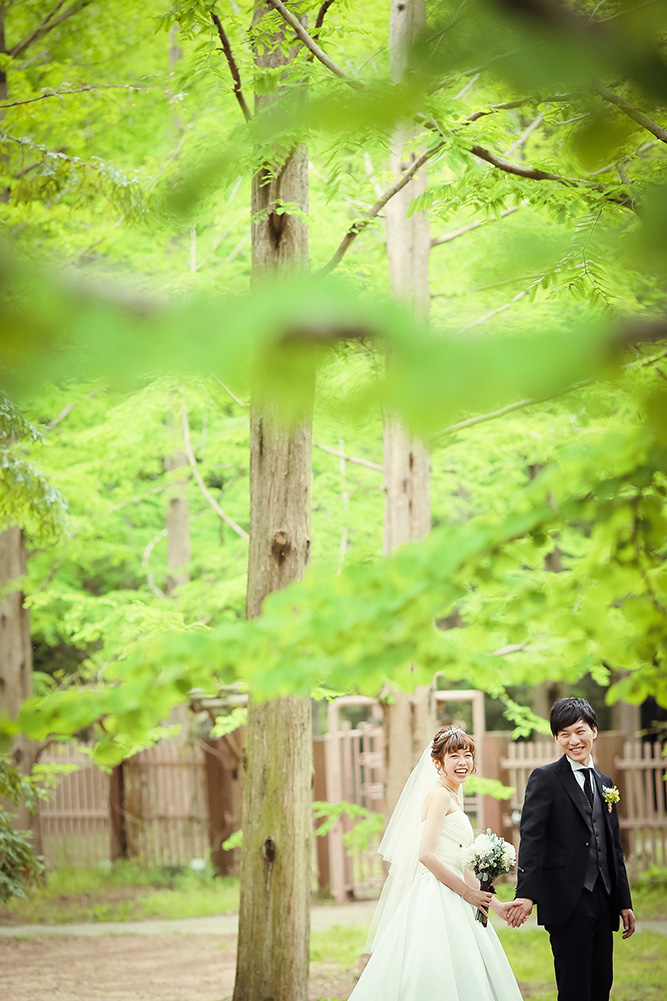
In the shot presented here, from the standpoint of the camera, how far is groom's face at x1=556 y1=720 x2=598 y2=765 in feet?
14.5

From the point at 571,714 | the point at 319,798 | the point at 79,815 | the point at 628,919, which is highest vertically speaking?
the point at 571,714

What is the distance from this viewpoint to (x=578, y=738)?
14.6 ft

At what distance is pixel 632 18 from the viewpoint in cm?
174

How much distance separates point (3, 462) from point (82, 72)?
18.6 ft

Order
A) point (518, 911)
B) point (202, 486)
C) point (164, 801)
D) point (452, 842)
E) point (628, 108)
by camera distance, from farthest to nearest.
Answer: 1. point (164, 801)
2. point (202, 486)
3. point (452, 842)
4. point (518, 911)
5. point (628, 108)

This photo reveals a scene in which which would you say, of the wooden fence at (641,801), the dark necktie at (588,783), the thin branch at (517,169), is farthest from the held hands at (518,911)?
the wooden fence at (641,801)

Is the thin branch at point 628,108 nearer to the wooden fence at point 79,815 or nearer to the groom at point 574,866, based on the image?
the groom at point 574,866

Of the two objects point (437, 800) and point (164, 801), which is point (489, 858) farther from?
point (164, 801)

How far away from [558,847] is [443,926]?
65 cm

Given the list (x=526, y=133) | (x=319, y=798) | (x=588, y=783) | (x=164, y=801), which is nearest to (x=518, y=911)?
(x=588, y=783)

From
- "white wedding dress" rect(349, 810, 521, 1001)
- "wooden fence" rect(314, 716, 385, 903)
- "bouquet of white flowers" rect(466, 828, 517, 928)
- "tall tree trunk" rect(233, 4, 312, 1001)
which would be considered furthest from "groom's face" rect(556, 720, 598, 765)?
"wooden fence" rect(314, 716, 385, 903)

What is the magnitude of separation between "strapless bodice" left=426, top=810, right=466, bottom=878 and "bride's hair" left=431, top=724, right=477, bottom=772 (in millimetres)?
316

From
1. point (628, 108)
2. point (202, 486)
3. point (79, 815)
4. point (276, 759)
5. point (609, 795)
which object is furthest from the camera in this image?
point (79, 815)

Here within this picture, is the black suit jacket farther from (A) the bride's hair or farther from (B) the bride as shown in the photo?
(A) the bride's hair
